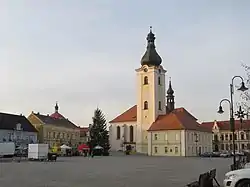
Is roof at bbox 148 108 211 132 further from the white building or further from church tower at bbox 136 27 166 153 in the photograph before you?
the white building

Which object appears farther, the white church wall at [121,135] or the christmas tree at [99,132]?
the white church wall at [121,135]

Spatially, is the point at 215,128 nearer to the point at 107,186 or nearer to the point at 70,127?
→ the point at 70,127

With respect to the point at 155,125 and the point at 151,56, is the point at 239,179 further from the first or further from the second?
the point at 151,56

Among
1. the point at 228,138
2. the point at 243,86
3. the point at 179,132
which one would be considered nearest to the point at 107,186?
the point at 243,86

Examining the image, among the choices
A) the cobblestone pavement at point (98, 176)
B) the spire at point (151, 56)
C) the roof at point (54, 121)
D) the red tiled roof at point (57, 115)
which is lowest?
the cobblestone pavement at point (98, 176)

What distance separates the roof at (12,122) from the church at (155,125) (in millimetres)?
24161

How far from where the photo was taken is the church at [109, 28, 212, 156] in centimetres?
9362

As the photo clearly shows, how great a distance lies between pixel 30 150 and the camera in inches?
2228

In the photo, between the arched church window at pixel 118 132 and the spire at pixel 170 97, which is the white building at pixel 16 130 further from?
the spire at pixel 170 97

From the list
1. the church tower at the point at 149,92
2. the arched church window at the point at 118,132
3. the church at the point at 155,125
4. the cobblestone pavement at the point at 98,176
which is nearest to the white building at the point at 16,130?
the arched church window at the point at 118,132

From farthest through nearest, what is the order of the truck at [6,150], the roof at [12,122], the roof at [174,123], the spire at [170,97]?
1. the spire at [170,97]
2. the roof at [174,123]
3. the roof at [12,122]
4. the truck at [6,150]

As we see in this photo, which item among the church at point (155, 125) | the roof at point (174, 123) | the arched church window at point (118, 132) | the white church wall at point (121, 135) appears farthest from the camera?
the arched church window at point (118, 132)

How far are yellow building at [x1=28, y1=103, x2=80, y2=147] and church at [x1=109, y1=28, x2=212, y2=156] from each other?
17013 mm

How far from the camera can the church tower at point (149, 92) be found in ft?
325
